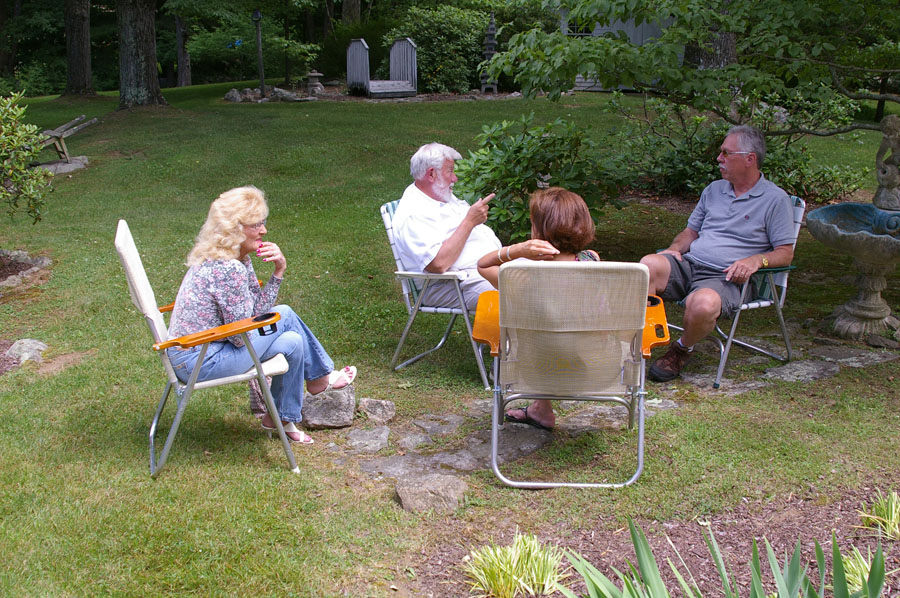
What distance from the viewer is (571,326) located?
3.09m

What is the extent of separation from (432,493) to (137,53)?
14429 millimetres

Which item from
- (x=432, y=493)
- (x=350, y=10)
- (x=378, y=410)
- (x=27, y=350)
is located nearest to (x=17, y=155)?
(x=27, y=350)

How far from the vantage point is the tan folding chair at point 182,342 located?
122 inches

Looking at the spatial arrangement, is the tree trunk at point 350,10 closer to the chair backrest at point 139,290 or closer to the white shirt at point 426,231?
the white shirt at point 426,231

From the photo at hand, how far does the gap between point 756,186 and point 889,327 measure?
1243 mm

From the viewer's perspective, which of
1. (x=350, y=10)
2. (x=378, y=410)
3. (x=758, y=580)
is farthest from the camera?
(x=350, y=10)

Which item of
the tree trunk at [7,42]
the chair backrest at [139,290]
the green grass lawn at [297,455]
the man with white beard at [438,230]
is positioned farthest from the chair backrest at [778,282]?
the tree trunk at [7,42]

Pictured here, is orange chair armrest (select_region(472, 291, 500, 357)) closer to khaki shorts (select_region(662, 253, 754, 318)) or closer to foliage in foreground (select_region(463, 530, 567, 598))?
foliage in foreground (select_region(463, 530, 567, 598))

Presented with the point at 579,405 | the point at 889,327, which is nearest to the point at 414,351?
the point at 579,405

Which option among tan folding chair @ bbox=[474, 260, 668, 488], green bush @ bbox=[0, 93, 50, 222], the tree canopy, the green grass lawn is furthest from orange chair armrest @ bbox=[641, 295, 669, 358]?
green bush @ bbox=[0, 93, 50, 222]

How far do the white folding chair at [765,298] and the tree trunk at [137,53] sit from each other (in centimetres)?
1348

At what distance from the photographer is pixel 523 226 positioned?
586 cm

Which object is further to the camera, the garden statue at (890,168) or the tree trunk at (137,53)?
the tree trunk at (137,53)

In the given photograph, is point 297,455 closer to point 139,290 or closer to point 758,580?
point 139,290
